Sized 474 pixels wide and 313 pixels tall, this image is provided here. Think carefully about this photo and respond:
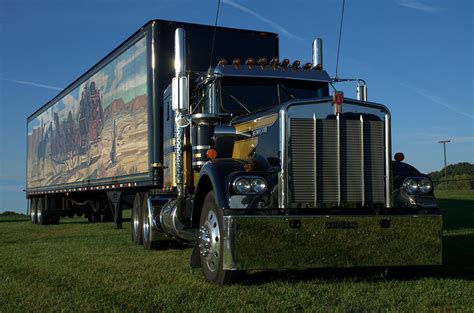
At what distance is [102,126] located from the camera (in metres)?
16.1

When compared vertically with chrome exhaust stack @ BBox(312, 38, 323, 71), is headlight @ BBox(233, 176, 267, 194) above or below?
below

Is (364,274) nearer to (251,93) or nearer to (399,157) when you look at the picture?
(399,157)

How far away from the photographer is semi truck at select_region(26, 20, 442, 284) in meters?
6.79

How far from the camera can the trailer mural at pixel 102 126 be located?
1325 centimetres

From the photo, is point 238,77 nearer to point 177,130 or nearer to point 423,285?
point 177,130

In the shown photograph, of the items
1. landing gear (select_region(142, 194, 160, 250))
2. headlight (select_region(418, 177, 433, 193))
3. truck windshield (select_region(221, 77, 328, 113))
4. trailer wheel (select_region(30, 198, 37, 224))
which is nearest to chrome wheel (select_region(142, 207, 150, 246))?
landing gear (select_region(142, 194, 160, 250))

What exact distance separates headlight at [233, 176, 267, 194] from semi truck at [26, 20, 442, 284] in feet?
0.04

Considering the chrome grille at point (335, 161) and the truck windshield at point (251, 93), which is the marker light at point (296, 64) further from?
the chrome grille at point (335, 161)

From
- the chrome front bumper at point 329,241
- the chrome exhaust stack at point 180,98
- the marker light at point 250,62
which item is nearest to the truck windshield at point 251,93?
the marker light at point 250,62

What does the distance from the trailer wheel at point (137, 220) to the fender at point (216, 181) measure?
5.24m

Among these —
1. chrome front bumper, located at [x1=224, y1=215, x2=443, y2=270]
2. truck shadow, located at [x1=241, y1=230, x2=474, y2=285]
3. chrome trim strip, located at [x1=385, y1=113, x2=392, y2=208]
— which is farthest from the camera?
truck shadow, located at [x1=241, y1=230, x2=474, y2=285]

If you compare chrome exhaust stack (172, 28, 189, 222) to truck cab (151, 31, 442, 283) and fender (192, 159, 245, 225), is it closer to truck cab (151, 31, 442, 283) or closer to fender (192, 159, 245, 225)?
truck cab (151, 31, 442, 283)

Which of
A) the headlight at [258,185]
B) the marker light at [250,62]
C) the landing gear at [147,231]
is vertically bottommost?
the landing gear at [147,231]

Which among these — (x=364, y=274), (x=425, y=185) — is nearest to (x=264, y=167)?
(x=425, y=185)
